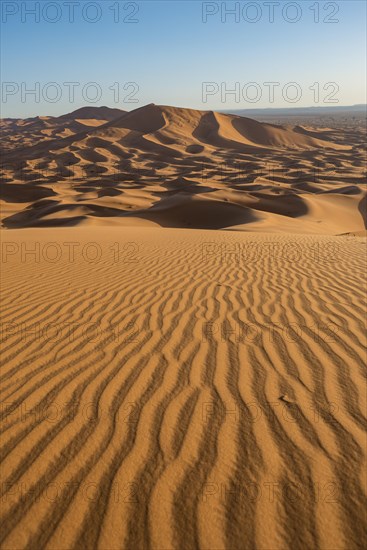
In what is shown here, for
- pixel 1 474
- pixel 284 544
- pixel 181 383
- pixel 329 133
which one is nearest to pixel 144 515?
pixel 284 544

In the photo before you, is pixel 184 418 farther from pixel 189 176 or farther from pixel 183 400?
pixel 189 176

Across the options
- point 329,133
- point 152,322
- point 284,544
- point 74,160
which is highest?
point 329,133

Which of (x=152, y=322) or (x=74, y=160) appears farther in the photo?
(x=74, y=160)

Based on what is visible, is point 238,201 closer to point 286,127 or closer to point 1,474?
point 1,474

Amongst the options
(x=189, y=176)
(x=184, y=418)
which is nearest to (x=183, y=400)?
(x=184, y=418)

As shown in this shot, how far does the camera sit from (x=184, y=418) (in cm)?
295

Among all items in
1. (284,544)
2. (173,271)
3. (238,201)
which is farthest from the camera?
(238,201)

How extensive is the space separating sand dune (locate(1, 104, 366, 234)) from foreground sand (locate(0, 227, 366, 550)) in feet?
37.6

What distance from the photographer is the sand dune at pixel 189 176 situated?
20797mm

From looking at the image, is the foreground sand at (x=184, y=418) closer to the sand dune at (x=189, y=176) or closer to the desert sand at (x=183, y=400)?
the desert sand at (x=183, y=400)

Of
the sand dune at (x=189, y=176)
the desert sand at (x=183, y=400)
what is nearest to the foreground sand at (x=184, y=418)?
the desert sand at (x=183, y=400)

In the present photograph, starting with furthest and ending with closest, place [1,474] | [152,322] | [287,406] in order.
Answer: [152,322] < [287,406] < [1,474]

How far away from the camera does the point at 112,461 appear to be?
255cm

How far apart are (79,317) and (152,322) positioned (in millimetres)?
892
